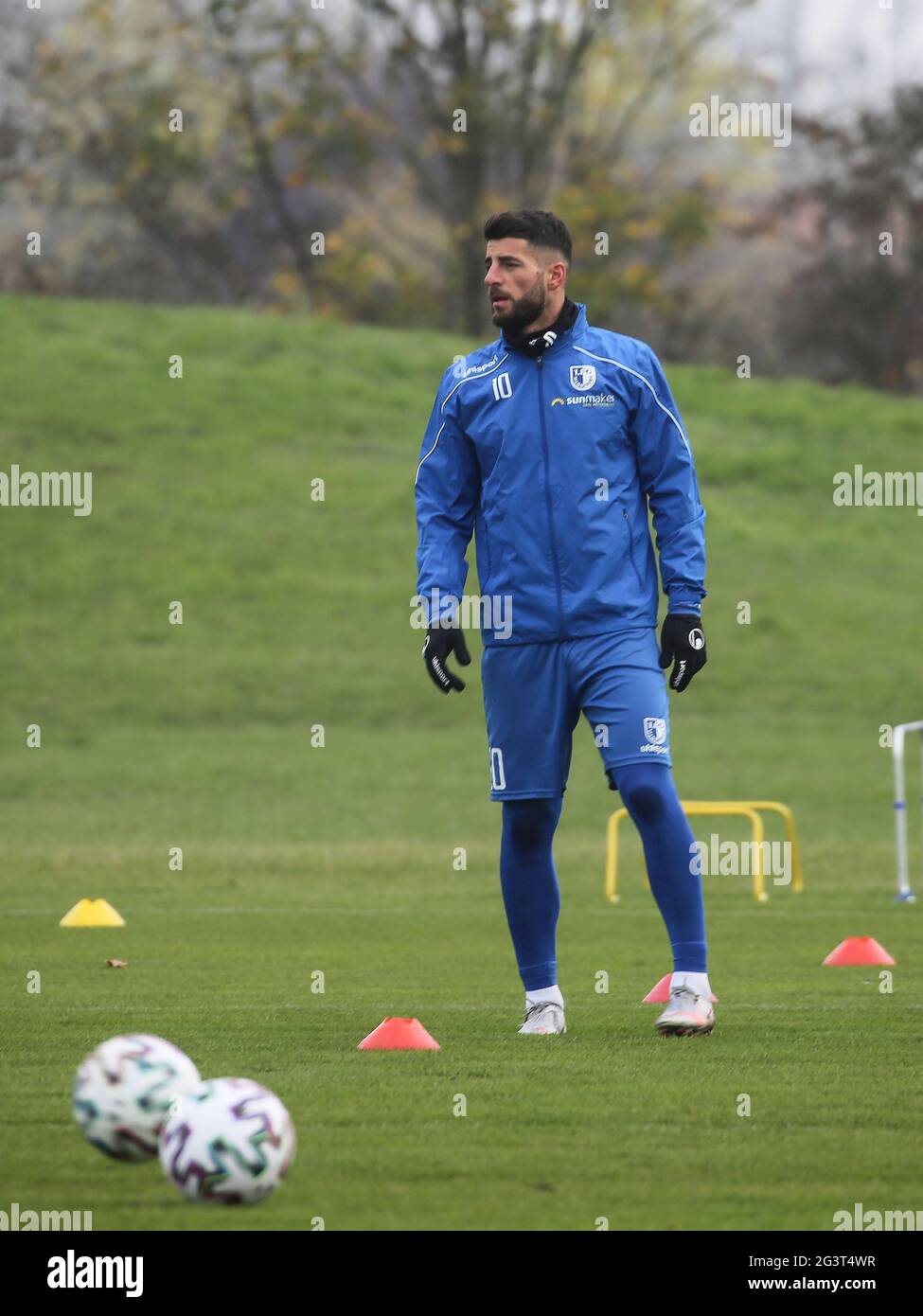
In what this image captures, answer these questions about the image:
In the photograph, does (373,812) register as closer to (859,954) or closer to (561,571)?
(859,954)

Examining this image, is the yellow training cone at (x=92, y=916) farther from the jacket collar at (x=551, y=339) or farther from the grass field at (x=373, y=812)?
the jacket collar at (x=551, y=339)

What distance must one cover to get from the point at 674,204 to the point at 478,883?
31458mm

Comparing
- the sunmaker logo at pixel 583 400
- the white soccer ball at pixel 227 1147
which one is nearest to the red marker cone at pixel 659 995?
the sunmaker logo at pixel 583 400

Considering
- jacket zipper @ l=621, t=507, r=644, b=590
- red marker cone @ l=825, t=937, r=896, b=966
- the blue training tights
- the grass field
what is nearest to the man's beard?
jacket zipper @ l=621, t=507, r=644, b=590

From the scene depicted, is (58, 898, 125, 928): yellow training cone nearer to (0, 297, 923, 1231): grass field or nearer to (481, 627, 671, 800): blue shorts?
(0, 297, 923, 1231): grass field

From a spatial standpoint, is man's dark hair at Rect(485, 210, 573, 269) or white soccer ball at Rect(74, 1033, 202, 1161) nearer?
white soccer ball at Rect(74, 1033, 202, 1161)

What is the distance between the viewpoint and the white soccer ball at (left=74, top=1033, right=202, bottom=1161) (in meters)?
5.54

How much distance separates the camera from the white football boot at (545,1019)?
26.0ft

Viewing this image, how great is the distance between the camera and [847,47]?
46.8 m

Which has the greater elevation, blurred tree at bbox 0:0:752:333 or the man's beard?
blurred tree at bbox 0:0:752:333

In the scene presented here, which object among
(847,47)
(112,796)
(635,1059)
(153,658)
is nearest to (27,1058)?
(635,1059)

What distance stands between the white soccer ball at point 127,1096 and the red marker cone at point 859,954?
18.0 feet

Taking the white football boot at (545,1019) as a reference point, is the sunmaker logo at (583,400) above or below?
above

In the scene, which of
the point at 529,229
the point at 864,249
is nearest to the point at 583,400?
the point at 529,229
